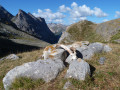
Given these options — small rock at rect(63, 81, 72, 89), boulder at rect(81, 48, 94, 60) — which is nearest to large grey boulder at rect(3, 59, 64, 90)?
small rock at rect(63, 81, 72, 89)

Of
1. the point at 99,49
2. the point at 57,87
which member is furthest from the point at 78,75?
the point at 99,49

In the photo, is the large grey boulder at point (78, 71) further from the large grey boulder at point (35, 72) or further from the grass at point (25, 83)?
the grass at point (25, 83)

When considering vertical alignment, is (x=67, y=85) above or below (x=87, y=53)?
below

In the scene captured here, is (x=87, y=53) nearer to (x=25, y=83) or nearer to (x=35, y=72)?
(x=35, y=72)

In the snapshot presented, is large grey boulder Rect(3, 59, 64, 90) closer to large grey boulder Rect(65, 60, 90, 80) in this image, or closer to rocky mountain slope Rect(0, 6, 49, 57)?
large grey boulder Rect(65, 60, 90, 80)

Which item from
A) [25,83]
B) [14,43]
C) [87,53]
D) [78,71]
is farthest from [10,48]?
[78,71]

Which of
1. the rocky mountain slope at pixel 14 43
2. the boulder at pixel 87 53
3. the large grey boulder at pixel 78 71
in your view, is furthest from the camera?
the rocky mountain slope at pixel 14 43

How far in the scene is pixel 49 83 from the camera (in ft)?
21.3

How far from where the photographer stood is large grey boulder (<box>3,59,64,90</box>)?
661cm

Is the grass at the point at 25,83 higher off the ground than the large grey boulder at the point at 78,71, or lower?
lower

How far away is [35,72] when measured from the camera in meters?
6.82

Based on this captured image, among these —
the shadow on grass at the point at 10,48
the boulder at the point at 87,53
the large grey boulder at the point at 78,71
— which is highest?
the boulder at the point at 87,53

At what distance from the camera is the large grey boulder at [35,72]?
661cm

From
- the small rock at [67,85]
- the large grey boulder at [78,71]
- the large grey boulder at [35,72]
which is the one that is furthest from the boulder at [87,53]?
the small rock at [67,85]
